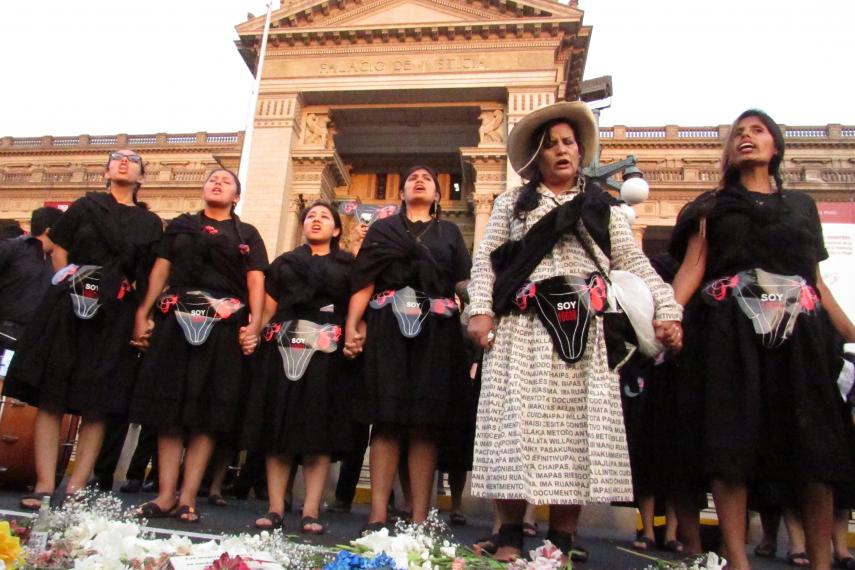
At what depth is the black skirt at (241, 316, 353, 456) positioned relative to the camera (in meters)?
4.02

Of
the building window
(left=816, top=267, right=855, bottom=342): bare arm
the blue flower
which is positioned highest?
the building window

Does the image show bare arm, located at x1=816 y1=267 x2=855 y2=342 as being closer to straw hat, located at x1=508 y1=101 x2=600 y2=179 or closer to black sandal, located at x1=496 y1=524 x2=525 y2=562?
straw hat, located at x1=508 y1=101 x2=600 y2=179

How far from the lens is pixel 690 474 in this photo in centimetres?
308

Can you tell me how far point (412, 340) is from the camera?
4012mm

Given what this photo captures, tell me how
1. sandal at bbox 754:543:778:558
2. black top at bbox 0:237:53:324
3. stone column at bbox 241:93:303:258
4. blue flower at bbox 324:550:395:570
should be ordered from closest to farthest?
1. blue flower at bbox 324:550:395:570
2. sandal at bbox 754:543:778:558
3. black top at bbox 0:237:53:324
4. stone column at bbox 241:93:303:258

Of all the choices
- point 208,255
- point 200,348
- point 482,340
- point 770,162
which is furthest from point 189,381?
point 770,162

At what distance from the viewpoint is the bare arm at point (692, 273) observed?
328cm

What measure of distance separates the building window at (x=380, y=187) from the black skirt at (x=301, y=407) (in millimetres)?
23803

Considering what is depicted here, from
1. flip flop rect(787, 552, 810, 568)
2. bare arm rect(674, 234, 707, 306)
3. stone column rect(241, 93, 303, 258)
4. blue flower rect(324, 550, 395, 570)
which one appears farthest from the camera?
stone column rect(241, 93, 303, 258)

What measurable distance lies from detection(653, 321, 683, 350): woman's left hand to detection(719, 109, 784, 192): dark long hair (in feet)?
2.94

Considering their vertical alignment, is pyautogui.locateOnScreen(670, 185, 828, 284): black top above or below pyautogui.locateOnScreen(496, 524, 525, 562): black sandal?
above

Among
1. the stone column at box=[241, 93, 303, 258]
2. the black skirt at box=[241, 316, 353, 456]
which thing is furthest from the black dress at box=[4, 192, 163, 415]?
the stone column at box=[241, 93, 303, 258]

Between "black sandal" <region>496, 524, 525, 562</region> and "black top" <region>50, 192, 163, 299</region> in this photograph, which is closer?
"black sandal" <region>496, 524, 525, 562</region>

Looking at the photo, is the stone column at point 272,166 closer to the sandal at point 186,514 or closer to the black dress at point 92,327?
the black dress at point 92,327
